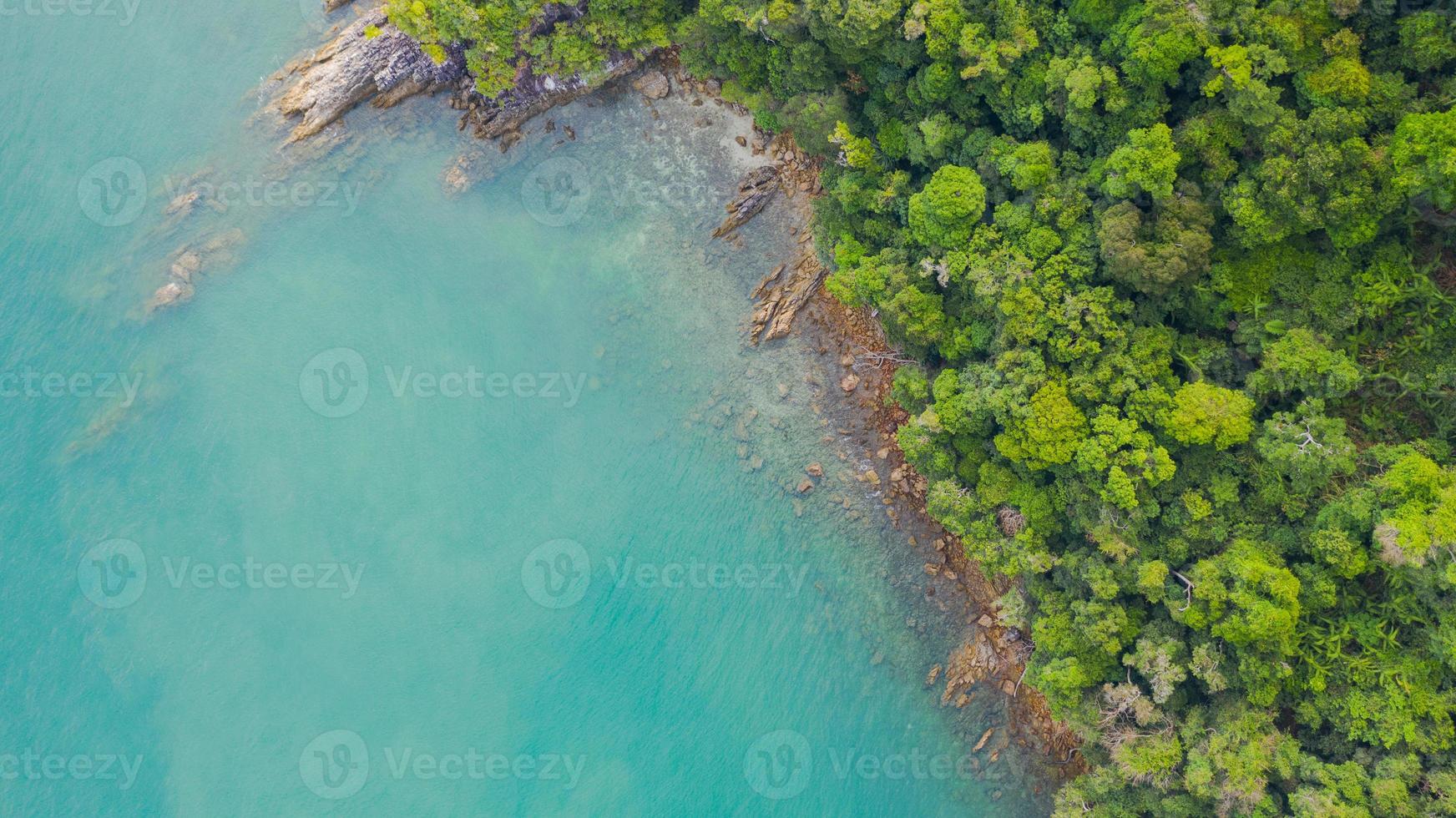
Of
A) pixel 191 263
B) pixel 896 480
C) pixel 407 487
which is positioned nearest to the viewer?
pixel 407 487

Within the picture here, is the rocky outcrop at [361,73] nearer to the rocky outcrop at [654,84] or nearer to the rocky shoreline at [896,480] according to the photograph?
the rocky outcrop at [654,84]

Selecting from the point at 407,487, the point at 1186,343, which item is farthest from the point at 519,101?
the point at 1186,343

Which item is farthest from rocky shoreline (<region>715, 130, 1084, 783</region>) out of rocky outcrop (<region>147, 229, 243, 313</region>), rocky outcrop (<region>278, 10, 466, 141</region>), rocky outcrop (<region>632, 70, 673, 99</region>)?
rocky outcrop (<region>147, 229, 243, 313</region>)

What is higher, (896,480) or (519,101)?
(519,101)

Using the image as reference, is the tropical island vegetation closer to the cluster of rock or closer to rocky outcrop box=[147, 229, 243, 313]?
the cluster of rock

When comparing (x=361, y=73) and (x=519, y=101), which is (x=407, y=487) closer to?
(x=519, y=101)
